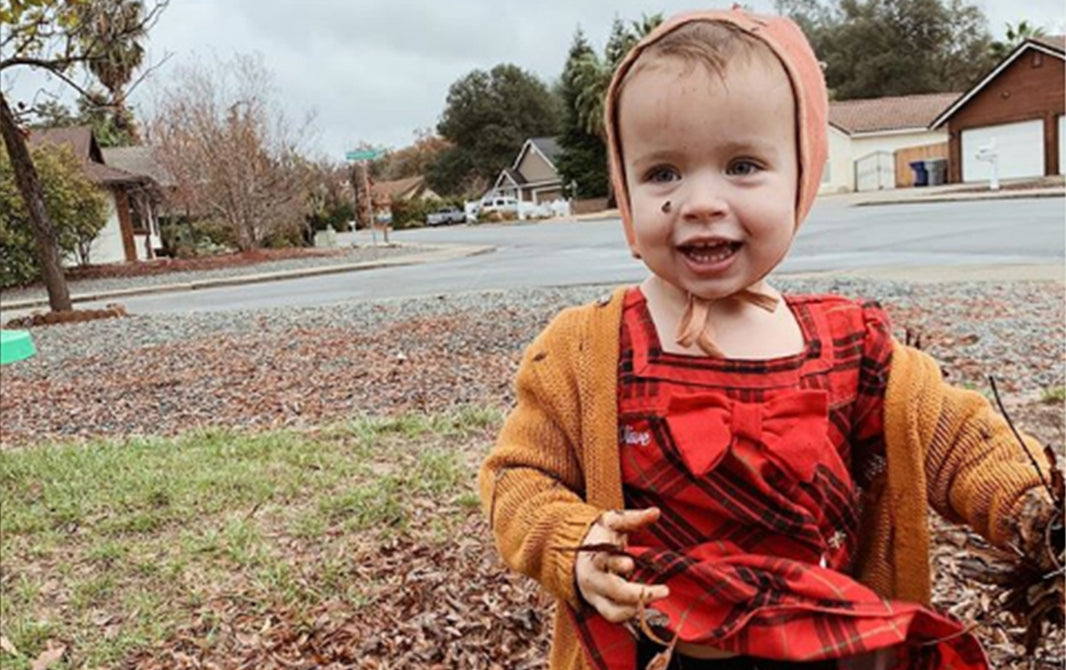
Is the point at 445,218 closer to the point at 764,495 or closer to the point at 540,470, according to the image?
the point at 540,470

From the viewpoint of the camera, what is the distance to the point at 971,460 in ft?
3.93

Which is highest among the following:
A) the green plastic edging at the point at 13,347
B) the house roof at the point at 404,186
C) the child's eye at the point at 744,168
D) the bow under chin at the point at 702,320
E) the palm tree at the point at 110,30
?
the palm tree at the point at 110,30

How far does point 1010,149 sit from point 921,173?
3766mm

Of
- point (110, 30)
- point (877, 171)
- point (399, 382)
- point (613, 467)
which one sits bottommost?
point (399, 382)

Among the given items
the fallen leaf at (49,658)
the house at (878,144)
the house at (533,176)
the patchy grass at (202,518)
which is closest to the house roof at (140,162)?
the house at (533,176)

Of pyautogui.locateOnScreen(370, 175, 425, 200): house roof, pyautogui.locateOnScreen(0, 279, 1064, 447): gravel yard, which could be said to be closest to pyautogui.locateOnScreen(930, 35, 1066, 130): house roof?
pyautogui.locateOnScreen(0, 279, 1064, 447): gravel yard

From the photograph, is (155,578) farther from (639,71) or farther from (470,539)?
(639,71)

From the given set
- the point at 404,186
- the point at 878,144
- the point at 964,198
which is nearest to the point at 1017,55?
the point at 878,144

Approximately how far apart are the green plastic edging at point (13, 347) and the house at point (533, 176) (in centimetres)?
5303

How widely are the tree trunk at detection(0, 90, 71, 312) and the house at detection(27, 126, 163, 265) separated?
1504cm

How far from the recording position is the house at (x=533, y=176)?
190ft

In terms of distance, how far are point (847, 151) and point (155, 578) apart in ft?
137

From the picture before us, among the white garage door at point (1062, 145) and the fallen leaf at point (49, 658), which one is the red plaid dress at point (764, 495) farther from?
the white garage door at point (1062, 145)

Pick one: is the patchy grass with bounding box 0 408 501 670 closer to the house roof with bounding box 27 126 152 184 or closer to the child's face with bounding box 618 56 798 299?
the child's face with bounding box 618 56 798 299
